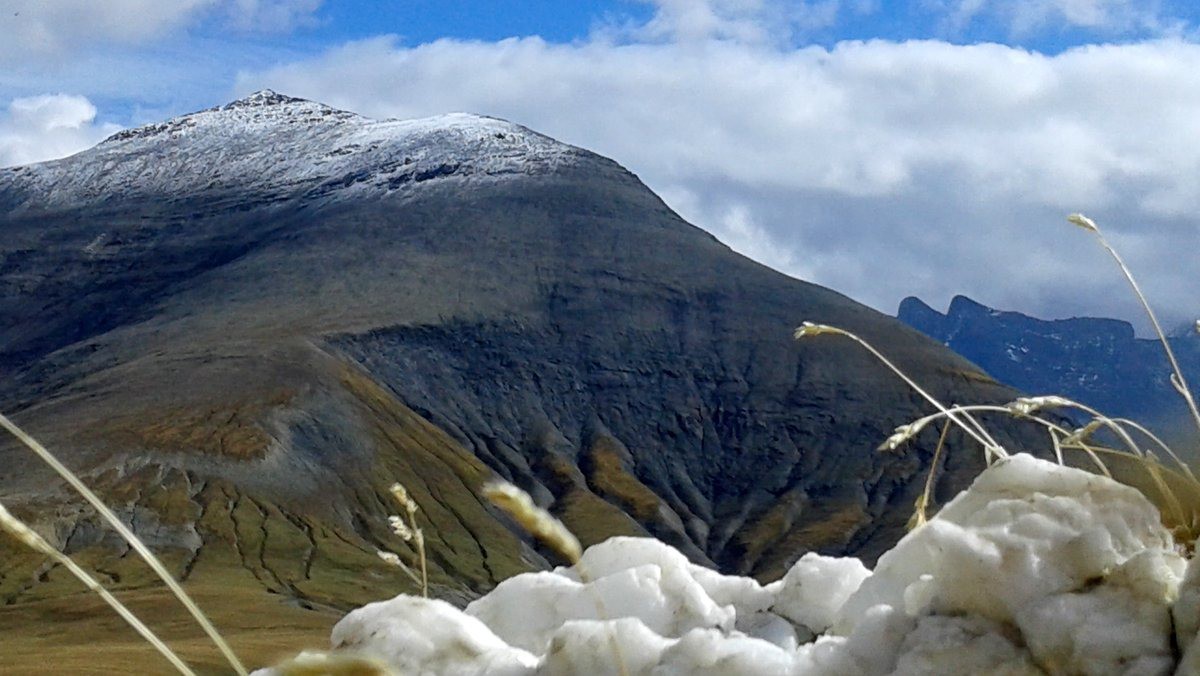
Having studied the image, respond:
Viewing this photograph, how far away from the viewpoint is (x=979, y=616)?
3746mm

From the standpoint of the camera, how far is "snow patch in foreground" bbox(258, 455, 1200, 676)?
11.5 ft

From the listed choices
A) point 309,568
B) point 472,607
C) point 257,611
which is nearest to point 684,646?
point 472,607

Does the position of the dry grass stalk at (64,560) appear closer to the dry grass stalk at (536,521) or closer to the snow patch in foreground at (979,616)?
the snow patch in foreground at (979,616)

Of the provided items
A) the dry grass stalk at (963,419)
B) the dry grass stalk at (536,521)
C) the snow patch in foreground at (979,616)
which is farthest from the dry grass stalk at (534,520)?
the dry grass stalk at (963,419)

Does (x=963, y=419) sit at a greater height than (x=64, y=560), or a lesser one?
greater

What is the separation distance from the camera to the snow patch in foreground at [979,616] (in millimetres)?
3498

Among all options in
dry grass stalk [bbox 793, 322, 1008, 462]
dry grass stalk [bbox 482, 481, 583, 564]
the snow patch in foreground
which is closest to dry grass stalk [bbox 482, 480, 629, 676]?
dry grass stalk [bbox 482, 481, 583, 564]

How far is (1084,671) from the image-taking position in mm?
3430

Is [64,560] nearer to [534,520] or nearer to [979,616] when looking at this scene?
[534,520]

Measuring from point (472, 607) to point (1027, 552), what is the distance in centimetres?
254

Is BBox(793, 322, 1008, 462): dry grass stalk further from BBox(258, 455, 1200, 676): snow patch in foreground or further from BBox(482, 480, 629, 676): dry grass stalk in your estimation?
BBox(482, 480, 629, 676): dry grass stalk

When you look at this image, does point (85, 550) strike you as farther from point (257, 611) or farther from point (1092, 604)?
point (1092, 604)

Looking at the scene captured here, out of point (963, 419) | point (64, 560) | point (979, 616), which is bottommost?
point (979, 616)

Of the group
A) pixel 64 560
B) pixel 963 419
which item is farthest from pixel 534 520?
pixel 963 419
